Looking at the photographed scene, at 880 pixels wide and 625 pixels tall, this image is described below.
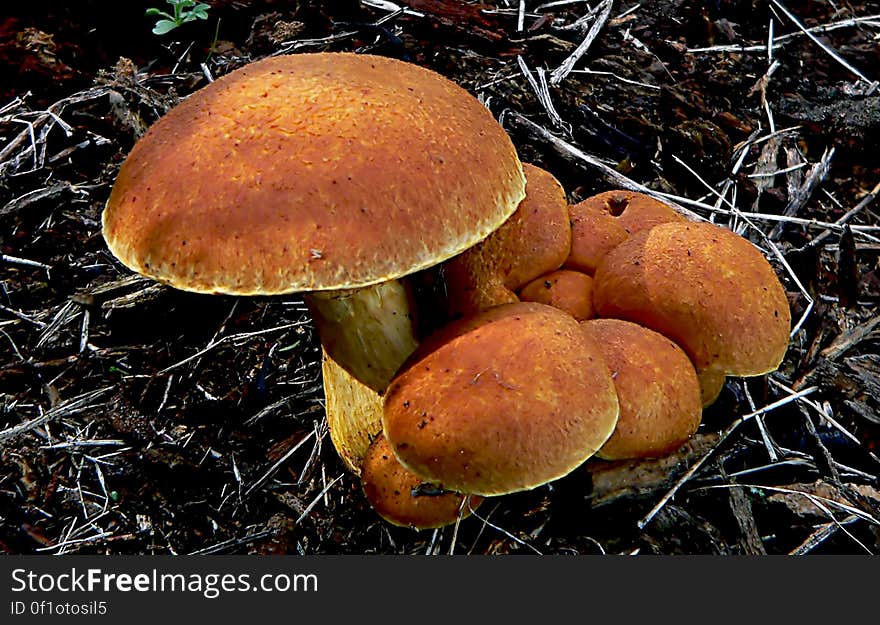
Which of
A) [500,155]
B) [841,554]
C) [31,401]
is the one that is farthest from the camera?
[31,401]

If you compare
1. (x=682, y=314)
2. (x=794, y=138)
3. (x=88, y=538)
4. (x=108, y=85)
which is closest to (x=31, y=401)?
(x=88, y=538)

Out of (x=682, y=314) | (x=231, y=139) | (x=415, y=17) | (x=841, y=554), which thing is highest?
(x=231, y=139)

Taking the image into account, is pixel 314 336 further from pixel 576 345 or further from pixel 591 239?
pixel 576 345

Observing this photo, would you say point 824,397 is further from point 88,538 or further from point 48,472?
point 48,472

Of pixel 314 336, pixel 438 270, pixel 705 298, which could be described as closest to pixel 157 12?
pixel 314 336

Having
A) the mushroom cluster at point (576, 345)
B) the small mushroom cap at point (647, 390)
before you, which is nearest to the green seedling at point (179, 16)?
the mushroom cluster at point (576, 345)

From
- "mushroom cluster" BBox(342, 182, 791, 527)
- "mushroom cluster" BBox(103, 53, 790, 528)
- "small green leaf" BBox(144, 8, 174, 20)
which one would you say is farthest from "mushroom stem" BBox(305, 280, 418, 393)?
"small green leaf" BBox(144, 8, 174, 20)
